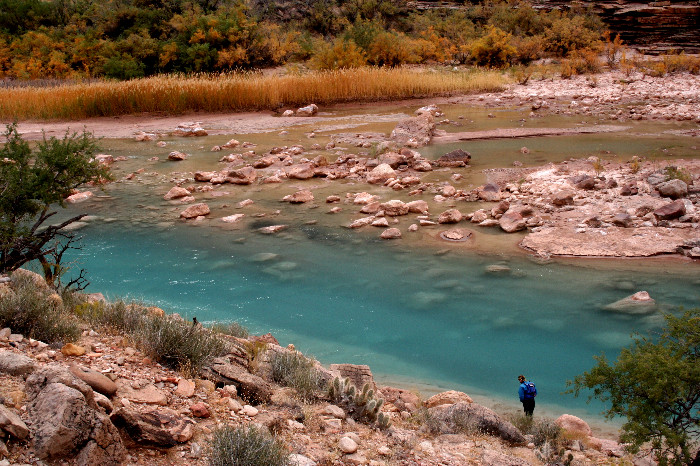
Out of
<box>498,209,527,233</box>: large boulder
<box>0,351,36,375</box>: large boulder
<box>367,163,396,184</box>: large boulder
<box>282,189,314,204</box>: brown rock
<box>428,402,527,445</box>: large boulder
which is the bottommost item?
<box>428,402,527,445</box>: large boulder

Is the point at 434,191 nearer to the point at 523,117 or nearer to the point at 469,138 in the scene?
the point at 469,138

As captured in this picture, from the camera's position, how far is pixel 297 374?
14.8ft

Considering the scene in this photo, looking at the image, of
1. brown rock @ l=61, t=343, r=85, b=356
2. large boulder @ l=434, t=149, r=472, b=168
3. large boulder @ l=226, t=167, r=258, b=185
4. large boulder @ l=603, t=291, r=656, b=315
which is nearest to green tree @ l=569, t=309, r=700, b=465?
large boulder @ l=603, t=291, r=656, b=315

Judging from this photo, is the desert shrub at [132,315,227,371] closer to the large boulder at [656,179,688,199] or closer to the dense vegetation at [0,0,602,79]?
the large boulder at [656,179,688,199]

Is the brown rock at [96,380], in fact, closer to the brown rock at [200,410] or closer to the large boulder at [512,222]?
the brown rock at [200,410]

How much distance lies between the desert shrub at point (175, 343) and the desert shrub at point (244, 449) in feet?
3.70

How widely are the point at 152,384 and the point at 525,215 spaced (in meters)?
6.89

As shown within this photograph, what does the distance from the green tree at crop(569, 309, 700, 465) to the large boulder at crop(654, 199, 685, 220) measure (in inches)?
188

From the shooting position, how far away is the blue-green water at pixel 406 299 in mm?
6066

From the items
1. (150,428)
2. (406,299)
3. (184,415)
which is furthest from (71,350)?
(406,299)

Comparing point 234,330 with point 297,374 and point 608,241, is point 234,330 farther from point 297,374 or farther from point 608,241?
point 608,241

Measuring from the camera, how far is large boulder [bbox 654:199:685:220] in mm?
8617

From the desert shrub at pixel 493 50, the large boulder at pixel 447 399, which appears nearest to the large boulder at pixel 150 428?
the large boulder at pixel 447 399

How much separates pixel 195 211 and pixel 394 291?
14.8 feet
